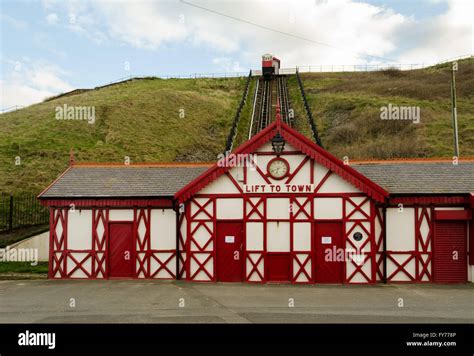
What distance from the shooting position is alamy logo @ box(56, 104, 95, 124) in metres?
48.7

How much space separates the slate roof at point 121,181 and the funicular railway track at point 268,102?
75.8ft

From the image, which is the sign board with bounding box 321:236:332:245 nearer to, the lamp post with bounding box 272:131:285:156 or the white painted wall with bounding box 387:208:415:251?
the white painted wall with bounding box 387:208:415:251

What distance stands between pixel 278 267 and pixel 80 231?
26.3 ft

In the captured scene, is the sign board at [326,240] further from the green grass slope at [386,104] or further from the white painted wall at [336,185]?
the green grass slope at [386,104]

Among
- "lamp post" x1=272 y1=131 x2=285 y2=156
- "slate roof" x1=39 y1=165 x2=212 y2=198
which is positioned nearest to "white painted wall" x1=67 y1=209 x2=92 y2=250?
"slate roof" x1=39 y1=165 x2=212 y2=198

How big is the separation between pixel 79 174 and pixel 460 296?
15540 millimetres

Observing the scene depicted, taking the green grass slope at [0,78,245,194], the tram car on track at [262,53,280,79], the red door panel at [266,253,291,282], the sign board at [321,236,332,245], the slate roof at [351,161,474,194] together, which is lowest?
the red door panel at [266,253,291,282]

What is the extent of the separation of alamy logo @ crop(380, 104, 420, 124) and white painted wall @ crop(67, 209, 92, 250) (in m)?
35.8

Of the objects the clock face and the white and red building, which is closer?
the white and red building

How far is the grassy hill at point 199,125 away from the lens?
3666 centimetres

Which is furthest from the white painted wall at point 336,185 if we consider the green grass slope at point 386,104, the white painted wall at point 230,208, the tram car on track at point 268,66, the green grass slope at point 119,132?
the tram car on track at point 268,66

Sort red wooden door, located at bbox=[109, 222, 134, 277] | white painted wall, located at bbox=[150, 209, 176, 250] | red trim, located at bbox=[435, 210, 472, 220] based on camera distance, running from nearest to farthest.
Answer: red trim, located at bbox=[435, 210, 472, 220]
white painted wall, located at bbox=[150, 209, 176, 250]
red wooden door, located at bbox=[109, 222, 134, 277]

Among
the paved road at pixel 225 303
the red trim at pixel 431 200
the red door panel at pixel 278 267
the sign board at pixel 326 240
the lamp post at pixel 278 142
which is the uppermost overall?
the lamp post at pixel 278 142

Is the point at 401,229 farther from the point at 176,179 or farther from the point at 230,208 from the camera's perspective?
the point at 176,179
